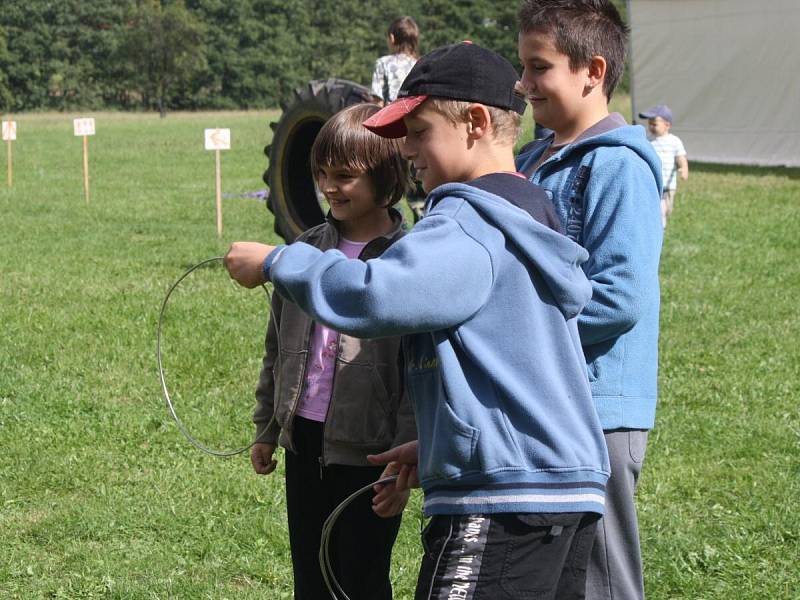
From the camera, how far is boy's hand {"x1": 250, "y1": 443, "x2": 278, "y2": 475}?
295 centimetres

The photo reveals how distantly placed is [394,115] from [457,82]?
13 cm

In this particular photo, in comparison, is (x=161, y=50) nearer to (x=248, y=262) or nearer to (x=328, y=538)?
(x=328, y=538)

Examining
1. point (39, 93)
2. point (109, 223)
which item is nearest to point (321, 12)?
point (39, 93)

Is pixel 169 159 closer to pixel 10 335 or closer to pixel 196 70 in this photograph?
pixel 10 335

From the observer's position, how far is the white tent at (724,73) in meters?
18.4

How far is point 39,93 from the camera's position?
6706 cm

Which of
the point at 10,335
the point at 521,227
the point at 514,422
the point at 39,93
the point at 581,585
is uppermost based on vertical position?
the point at 521,227

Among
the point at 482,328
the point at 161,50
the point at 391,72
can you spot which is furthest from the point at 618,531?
the point at 161,50

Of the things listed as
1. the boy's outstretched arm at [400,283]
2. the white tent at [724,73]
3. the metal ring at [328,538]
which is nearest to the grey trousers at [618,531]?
the metal ring at [328,538]

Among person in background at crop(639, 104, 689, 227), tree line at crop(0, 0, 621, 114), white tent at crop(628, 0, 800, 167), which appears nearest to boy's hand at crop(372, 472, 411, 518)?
person in background at crop(639, 104, 689, 227)

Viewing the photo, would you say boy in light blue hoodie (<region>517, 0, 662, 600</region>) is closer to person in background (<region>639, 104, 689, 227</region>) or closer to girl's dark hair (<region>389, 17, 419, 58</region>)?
girl's dark hair (<region>389, 17, 419, 58</region>)

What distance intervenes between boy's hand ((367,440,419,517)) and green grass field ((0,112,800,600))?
4.78 feet

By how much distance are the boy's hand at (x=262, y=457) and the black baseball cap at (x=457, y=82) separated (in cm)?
115

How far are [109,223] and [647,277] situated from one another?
10.6 meters
